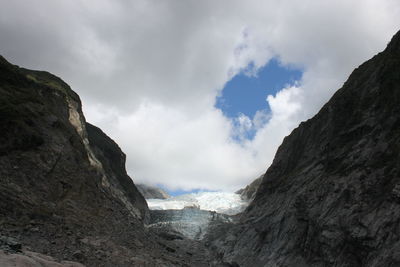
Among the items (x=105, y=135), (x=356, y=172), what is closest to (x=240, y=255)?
(x=356, y=172)

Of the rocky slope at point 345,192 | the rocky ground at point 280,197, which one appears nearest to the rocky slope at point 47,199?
the rocky ground at point 280,197

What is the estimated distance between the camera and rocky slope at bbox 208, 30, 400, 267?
25330 millimetres

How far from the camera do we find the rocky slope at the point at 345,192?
83.1 feet

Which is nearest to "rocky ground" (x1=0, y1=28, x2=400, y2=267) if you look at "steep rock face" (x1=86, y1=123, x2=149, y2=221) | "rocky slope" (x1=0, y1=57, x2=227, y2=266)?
"rocky slope" (x1=0, y1=57, x2=227, y2=266)

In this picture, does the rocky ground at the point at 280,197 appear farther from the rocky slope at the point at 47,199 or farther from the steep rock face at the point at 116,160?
the steep rock face at the point at 116,160

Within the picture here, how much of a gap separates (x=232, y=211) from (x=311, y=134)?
12832cm

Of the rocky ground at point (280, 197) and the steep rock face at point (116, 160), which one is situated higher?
the steep rock face at point (116, 160)

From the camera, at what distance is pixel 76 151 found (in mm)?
39188

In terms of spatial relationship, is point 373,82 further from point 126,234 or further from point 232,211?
point 232,211

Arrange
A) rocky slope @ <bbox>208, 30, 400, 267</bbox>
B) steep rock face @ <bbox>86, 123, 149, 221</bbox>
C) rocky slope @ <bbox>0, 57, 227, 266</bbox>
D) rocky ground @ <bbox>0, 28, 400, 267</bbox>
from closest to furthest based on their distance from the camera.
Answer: rocky slope @ <bbox>0, 57, 227, 266</bbox>
rocky ground @ <bbox>0, 28, 400, 267</bbox>
rocky slope @ <bbox>208, 30, 400, 267</bbox>
steep rock face @ <bbox>86, 123, 149, 221</bbox>

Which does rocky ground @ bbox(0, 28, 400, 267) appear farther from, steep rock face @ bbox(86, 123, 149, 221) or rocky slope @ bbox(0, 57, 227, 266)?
steep rock face @ bbox(86, 123, 149, 221)

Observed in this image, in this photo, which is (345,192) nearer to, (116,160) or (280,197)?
(280,197)

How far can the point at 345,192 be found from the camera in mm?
31000

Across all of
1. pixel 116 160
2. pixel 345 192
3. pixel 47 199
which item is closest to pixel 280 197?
pixel 345 192
